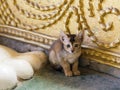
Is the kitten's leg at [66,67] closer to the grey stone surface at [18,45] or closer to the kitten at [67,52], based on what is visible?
the kitten at [67,52]

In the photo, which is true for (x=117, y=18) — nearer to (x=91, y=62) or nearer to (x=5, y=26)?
(x=91, y=62)

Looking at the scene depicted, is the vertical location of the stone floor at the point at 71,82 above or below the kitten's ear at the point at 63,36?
below

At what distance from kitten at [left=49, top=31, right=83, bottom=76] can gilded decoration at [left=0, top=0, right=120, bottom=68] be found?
0.13 m

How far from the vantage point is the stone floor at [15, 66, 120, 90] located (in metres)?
1.96

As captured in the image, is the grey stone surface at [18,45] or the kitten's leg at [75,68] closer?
the kitten's leg at [75,68]

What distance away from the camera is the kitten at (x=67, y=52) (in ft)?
6.49

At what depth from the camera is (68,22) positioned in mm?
2193

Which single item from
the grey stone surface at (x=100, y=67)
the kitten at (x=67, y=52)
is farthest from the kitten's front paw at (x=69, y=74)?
the grey stone surface at (x=100, y=67)

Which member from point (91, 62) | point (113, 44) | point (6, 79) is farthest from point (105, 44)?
point (6, 79)

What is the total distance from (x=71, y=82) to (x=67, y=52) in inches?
8.2

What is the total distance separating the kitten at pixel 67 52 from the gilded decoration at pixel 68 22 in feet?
0.44

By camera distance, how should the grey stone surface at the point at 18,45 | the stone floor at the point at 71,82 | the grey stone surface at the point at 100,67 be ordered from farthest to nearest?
the grey stone surface at the point at 18,45 < the grey stone surface at the point at 100,67 < the stone floor at the point at 71,82

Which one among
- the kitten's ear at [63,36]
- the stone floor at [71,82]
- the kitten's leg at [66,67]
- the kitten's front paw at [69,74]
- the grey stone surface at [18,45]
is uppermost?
the kitten's ear at [63,36]

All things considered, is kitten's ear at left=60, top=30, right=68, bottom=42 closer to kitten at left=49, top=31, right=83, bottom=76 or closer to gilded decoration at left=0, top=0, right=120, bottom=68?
kitten at left=49, top=31, right=83, bottom=76
